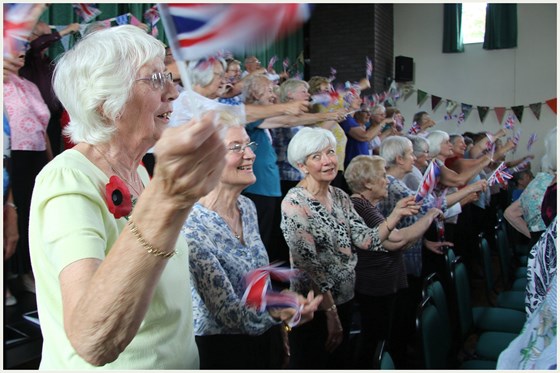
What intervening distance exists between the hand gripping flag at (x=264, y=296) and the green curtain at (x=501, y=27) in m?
8.87

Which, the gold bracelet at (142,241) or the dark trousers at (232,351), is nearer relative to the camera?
the gold bracelet at (142,241)

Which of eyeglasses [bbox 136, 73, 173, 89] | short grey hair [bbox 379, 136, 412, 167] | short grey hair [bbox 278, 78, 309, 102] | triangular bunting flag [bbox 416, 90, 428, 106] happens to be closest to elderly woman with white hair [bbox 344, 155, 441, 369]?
short grey hair [bbox 379, 136, 412, 167]

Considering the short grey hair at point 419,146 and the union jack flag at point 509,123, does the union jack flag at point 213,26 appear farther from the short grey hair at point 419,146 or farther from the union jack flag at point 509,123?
the union jack flag at point 509,123

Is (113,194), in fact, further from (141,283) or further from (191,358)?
(191,358)

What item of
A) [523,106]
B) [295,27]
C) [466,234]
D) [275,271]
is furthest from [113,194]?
[523,106]

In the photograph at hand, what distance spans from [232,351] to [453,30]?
9094mm

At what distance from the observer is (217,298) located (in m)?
1.49

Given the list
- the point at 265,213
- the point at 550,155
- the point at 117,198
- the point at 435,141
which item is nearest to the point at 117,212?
the point at 117,198

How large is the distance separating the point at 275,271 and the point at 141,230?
103 centimetres

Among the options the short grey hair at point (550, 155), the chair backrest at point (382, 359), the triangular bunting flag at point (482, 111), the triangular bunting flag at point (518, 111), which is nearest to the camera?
the chair backrest at point (382, 359)

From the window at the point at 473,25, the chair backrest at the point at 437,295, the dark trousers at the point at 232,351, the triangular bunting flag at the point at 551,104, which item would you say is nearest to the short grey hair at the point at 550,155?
the chair backrest at the point at 437,295

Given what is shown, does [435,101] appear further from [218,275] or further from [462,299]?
[218,275]

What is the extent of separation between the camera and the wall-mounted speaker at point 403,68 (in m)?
9.27

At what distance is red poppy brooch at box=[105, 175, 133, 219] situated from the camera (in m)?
0.87
